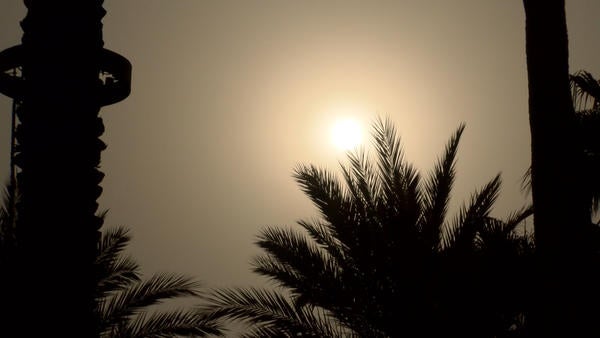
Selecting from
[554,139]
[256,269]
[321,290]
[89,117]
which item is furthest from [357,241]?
[89,117]

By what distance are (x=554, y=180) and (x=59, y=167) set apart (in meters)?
3.49

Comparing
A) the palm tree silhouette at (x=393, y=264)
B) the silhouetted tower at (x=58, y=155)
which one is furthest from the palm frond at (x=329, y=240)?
the silhouetted tower at (x=58, y=155)

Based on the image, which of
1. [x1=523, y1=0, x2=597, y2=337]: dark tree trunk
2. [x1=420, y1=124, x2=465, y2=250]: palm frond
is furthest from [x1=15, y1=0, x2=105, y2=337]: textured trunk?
[x1=420, y1=124, x2=465, y2=250]: palm frond

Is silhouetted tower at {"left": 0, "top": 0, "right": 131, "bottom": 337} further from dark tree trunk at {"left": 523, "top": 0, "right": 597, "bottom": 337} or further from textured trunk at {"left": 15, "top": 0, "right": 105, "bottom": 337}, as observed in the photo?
dark tree trunk at {"left": 523, "top": 0, "right": 597, "bottom": 337}

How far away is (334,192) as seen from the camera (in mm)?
8711

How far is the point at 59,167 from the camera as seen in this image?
3535mm

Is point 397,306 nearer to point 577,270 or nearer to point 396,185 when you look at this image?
point 396,185

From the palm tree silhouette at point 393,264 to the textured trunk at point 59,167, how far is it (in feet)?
14.9

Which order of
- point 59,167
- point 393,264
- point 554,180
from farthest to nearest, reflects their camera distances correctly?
point 393,264
point 554,180
point 59,167

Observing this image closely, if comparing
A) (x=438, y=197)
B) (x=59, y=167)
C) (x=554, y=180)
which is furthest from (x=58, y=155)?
(x=438, y=197)

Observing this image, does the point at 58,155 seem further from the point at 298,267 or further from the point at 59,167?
the point at 298,267

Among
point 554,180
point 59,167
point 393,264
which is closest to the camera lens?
point 59,167

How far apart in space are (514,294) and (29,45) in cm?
622

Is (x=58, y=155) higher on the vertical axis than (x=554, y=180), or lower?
lower
